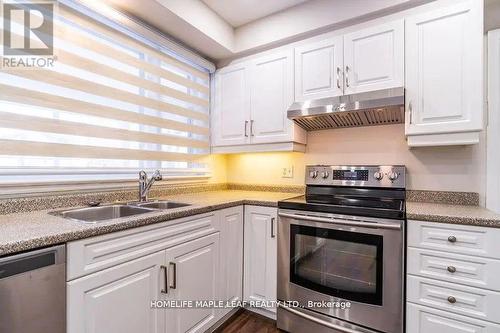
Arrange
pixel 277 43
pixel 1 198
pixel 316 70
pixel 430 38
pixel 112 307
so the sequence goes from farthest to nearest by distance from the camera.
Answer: pixel 277 43
pixel 316 70
pixel 430 38
pixel 1 198
pixel 112 307

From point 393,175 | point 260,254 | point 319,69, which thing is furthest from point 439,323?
point 319,69

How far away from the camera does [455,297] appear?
132cm

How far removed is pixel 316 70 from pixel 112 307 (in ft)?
6.58

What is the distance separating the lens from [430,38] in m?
1.62

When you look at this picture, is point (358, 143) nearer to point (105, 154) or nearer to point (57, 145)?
point (105, 154)

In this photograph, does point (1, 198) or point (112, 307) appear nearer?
point (112, 307)

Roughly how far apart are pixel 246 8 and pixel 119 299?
2.25 meters

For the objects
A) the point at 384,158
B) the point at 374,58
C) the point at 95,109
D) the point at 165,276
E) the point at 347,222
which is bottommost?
the point at 165,276

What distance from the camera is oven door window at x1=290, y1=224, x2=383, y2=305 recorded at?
4.89 feet

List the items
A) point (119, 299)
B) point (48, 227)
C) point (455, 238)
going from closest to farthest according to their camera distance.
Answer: point (48, 227) < point (119, 299) < point (455, 238)

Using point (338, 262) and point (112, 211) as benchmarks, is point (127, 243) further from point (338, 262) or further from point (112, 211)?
point (338, 262)

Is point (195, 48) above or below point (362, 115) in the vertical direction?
above

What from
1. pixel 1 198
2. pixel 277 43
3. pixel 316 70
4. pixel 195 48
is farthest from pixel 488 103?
pixel 1 198

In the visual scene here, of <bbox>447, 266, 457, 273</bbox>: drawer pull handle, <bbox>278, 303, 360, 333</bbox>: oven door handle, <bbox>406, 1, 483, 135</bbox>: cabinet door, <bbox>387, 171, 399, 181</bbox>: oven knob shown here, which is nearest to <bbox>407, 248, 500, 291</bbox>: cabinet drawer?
<bbox>447, 266, 457, 273</bbox>: drawer pull handle
